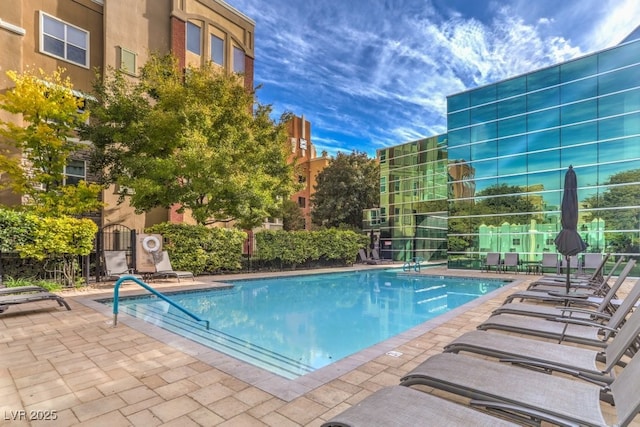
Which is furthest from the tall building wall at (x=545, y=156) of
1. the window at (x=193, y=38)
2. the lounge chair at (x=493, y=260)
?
the window at (x=193, y=38)

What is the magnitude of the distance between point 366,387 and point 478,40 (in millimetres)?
18012

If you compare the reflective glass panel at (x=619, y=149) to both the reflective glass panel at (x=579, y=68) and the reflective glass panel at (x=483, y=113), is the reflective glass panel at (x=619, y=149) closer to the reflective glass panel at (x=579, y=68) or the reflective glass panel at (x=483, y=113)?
the reflective glass panel at (x=579, y=68)

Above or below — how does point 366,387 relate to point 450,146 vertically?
below

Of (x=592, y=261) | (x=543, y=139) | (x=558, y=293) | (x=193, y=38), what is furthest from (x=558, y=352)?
(x=193, y=38)

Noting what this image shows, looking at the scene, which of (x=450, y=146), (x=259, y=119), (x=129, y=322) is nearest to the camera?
(x=129, y=322)

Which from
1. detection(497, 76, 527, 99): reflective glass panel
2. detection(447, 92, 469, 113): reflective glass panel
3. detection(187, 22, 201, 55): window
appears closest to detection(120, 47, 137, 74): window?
detection(187, 22, 201, 55): window

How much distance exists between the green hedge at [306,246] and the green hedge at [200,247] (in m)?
1.63

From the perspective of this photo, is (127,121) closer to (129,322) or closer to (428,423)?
(129,322)

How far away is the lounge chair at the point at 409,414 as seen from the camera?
5.49 ft

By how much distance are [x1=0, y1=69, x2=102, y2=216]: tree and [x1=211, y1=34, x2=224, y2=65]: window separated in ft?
32.5

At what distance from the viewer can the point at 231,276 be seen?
13.0 metres

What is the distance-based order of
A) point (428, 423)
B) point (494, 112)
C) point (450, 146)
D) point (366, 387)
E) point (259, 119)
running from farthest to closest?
point (450, 146), point (494, 112), point (259, 119), point (366, 387), point (428, 423)

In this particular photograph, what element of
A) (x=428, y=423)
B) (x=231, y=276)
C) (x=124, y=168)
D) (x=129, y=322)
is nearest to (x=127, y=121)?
(x=124, y=168)

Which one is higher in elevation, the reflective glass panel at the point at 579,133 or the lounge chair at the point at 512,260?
the reflective glass panel at the point at 579,133
